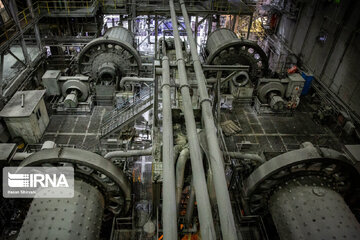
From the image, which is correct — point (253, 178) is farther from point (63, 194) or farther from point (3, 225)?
point (3, 225)

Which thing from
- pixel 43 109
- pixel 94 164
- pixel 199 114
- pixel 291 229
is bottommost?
pixel 43 109

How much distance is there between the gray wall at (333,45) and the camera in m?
14.9

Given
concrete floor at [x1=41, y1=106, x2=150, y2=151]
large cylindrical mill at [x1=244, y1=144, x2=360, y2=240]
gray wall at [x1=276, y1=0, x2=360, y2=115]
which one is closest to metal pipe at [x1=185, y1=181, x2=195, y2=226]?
large cylindrical mill at [x1=244, y1=144, x2=360, y2=240]

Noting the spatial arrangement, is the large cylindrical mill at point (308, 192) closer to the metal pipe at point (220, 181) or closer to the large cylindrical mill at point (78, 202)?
the metal pipe at point (220, 181)

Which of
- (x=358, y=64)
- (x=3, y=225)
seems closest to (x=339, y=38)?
(x=358, y=64)

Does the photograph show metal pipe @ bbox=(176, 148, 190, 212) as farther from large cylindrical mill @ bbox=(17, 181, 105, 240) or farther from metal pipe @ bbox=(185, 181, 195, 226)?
large cylindrical mill @ bbox=(17, 181, 105, 240)

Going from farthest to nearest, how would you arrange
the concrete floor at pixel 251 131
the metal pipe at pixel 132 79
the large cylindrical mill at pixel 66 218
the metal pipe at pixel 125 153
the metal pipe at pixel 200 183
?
the metal pipe at pixel 132 79
the concrete floor at pixel 251 131
the metal pipe at pixel 125 153
the large cylindrical mill at pixel 66 218
the metal pipe at pixel 200 183

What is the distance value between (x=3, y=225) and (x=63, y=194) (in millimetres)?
4129

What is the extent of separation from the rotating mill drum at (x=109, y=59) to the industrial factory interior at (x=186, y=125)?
9 cm

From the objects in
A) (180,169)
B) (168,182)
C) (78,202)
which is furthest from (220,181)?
(78,202)

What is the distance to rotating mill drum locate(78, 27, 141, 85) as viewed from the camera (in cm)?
1606

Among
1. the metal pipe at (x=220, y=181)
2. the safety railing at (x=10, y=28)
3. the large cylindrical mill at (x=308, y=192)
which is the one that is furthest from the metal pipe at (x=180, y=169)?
the safety railing at (x=10, y=28)

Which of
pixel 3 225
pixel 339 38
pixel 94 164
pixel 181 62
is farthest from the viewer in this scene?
pixel 339 38

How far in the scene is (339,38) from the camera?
1619 cm
